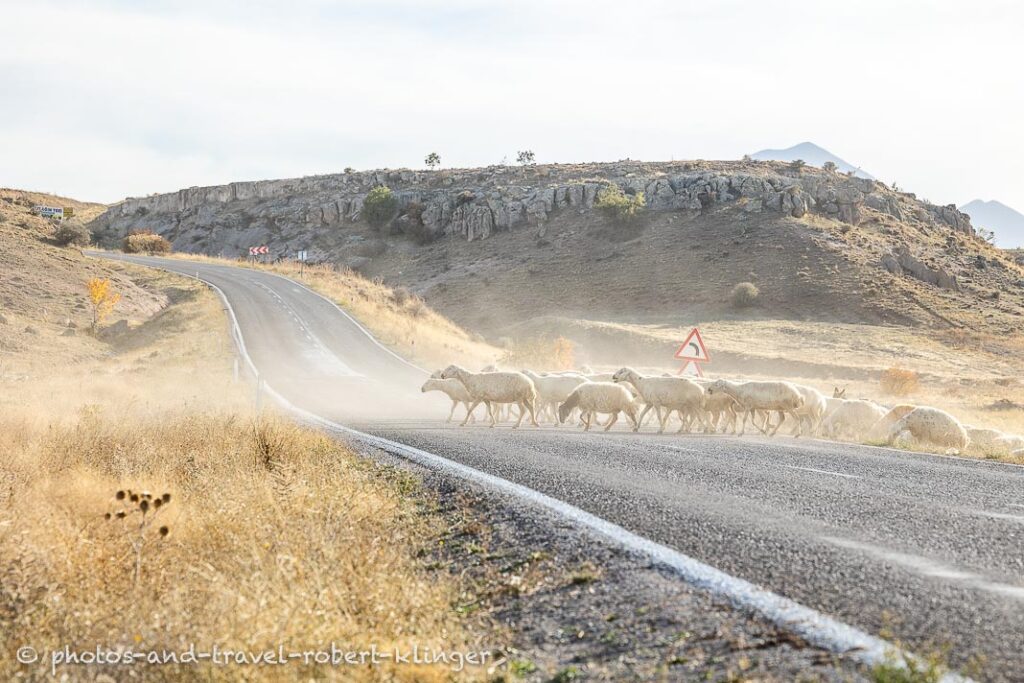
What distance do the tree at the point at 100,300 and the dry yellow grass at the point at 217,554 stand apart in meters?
43.6

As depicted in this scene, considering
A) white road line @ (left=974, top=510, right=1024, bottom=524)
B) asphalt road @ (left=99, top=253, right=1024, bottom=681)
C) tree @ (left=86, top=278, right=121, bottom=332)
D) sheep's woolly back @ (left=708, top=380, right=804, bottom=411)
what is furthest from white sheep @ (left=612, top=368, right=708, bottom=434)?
tree @ (left=86, top=278, right=121, bottom=332)

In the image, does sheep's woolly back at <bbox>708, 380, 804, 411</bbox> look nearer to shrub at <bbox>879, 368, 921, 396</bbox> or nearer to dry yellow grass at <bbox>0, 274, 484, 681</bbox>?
dry yellow grass at <bbox>0, 274, 484, 681</bbox>

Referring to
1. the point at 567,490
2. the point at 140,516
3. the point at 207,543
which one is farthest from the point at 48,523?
the point at 567,490

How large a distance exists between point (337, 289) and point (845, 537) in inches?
2305

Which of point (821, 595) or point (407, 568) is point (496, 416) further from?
point (821, 595)

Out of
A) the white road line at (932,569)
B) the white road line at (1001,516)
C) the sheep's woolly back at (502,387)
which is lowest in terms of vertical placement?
the sheep's woolly back at (502,387)

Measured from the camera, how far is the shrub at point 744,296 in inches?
2773

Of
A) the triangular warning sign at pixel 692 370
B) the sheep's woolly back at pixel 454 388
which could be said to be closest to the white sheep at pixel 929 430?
the triangular warning sign at pixel 692 370

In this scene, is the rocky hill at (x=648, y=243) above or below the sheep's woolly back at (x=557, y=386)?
above

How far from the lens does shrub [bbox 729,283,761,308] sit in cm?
7044

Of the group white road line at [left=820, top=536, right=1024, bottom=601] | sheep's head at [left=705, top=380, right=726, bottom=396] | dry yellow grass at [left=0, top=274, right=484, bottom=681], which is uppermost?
sheep's head at [left=705, top=380, right=726, bottom=396]

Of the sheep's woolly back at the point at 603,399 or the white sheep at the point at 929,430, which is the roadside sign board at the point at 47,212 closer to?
the sheep's woolly back at the point at 603,399

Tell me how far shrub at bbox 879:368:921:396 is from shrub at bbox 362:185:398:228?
7245 cm

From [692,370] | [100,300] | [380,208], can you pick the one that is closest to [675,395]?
[692,370]
